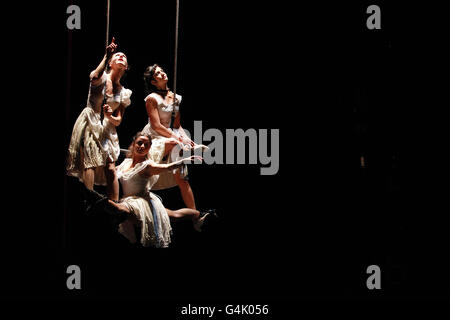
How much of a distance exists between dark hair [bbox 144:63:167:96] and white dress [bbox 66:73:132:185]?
300 millimetres

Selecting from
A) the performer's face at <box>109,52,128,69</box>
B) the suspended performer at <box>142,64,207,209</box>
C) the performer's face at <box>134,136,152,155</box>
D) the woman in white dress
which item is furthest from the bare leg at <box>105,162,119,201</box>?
the performer's face at <box>109,52,128,69</box>

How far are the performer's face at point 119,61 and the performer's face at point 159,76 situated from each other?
0.22 meters

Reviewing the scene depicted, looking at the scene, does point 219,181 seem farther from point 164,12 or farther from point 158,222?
→ point 164,12

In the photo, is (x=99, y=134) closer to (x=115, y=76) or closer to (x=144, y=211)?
(x=115, y=76)

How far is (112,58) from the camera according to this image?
15.5ft

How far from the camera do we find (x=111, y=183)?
455 cm

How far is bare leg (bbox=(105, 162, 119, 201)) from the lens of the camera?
4539 millimetres

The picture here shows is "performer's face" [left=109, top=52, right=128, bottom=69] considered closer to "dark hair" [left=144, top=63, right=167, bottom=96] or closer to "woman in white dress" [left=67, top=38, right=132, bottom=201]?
"woman in white dress" [left=67, top=38, right=132, bottom=201]

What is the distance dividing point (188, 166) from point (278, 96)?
747 millimetres

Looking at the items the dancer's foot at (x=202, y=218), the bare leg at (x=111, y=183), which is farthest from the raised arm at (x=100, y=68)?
the dancer's foot at (x=202, y=218)

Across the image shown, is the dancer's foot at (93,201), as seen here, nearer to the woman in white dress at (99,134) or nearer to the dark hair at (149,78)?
the woman in white dress at (99,134)

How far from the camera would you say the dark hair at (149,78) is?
4.89 m

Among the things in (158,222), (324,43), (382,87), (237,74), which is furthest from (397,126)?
(158,222)

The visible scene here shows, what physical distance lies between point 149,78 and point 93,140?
0.58 m
